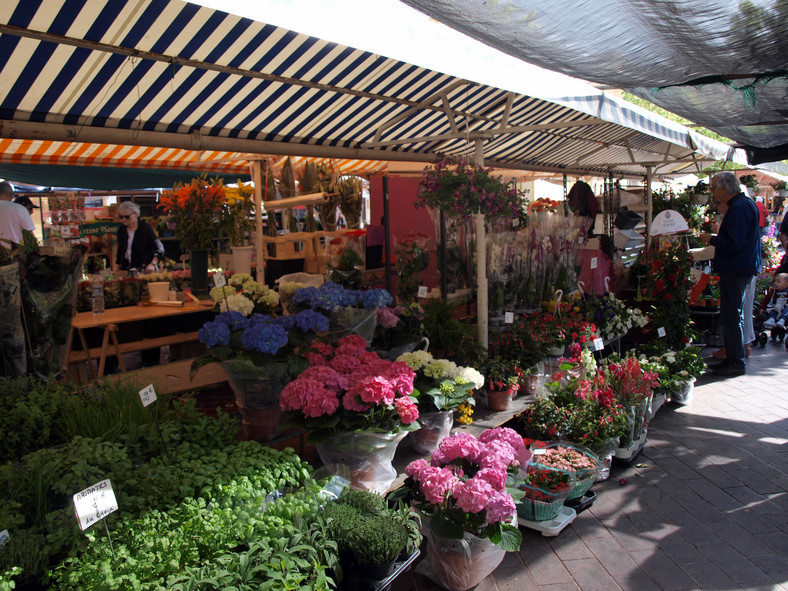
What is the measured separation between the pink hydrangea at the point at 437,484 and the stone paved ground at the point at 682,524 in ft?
1.98

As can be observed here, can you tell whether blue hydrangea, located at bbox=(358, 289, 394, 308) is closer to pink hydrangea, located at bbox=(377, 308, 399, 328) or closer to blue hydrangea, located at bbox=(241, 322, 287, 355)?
pink hydrangea, located at bbox=(377, 308, 399, 328)

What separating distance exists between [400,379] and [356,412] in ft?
0.89

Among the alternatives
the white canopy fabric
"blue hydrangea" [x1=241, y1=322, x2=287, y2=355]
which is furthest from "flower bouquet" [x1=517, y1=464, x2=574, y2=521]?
the white canopy fabric

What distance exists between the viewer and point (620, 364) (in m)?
4.33

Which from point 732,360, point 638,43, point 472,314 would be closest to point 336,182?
point 472,314

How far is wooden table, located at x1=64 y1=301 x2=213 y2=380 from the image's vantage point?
407 centimetres

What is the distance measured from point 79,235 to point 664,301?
9.08m

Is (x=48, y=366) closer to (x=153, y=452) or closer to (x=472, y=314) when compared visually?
(x=153, y=452)

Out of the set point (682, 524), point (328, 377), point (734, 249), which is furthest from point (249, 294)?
point (734, 249)

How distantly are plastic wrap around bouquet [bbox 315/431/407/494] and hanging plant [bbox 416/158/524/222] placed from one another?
1.93 m

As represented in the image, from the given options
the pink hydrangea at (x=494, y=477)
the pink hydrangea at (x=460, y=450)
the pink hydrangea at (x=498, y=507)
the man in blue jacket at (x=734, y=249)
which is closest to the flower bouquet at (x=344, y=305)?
the pink hydrangea at (x=460, y=450)

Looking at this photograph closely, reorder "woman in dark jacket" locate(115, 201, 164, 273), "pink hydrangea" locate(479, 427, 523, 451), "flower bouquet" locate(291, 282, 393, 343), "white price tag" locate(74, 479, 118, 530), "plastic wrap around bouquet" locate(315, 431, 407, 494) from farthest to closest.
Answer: "woman in dark jacket" locate(115, 201, 164, 273), "flower bouquet" locate(291, 282, 393, 343), "pink hydrangea" locate(479, 427, 523, 451), "plastic wrap around bouquet" locate(315, 431, 407, 494), "white price tag" locate(74, 479, 118, 530)

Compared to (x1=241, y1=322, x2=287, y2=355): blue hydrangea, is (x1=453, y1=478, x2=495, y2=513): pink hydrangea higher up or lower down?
lower down

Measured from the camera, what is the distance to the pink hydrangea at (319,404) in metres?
2.68
